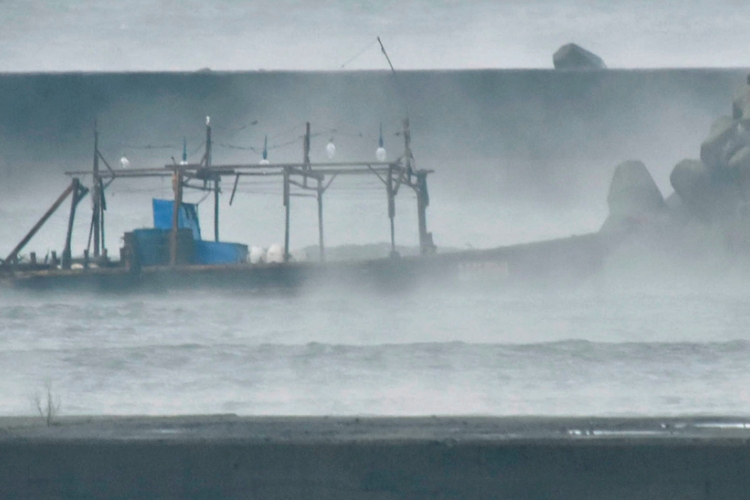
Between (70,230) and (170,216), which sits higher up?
(170,216)

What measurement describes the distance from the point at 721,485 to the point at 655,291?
3253 cm

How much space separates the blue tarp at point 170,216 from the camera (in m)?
27.2

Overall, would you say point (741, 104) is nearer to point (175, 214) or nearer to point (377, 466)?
point (175, 214)

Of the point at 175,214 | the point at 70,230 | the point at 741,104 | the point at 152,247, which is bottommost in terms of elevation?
the point at 152,247

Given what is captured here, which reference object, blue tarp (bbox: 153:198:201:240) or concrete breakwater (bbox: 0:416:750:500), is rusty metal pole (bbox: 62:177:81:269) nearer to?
blue tarp (bbox: 153:198:201:240)

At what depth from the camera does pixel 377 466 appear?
10.7 ft

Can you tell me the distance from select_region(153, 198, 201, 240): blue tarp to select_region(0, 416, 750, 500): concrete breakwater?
23705 millimetres

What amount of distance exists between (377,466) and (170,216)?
83.7ft

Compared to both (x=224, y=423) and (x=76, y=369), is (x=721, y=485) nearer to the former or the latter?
(x=224, y=423)

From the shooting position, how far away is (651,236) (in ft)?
139

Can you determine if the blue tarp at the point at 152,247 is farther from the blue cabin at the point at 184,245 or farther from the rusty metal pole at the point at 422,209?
the rusty metal pole at the point at 422,209

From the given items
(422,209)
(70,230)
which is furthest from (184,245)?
(422,209)

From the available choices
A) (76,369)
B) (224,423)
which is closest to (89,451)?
(224,423)

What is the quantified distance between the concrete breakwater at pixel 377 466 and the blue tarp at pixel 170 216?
23.7m
